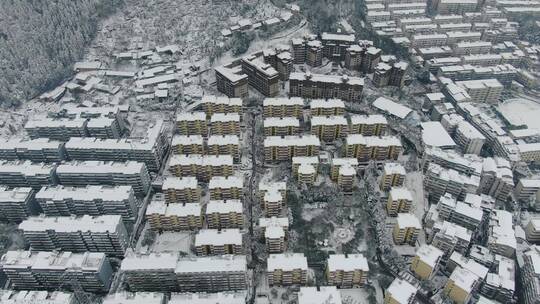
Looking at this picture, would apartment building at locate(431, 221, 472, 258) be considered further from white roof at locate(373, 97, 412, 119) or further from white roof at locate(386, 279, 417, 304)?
white roof at locate(373, 97, 412, 119)

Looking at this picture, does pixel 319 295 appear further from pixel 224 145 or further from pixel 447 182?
pixel 224 145

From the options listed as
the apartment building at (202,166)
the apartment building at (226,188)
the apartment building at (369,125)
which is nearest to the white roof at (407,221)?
the apartment building at (369,125)

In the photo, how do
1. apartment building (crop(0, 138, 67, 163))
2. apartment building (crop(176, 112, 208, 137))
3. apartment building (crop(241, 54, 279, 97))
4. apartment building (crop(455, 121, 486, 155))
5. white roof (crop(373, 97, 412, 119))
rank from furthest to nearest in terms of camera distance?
apartment building (crop(241, 54, 279, 97)), white roof (crop(373, 97, 412, 119)), apartment building (crop(176, 112, 208, 137)), apartment building (crop(455, 121, 486, 155)), apartment building (crop(0, 138, 67, 163))

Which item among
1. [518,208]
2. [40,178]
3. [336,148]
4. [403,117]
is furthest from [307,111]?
[40,178]

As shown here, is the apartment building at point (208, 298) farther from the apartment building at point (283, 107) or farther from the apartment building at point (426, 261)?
the apartment building at point (283, 107)

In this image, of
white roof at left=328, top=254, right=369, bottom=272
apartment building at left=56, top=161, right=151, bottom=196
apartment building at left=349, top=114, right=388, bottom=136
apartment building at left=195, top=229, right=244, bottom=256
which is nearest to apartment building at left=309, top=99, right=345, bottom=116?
apartment building at left=349, top=114, right=388, bottom=136
